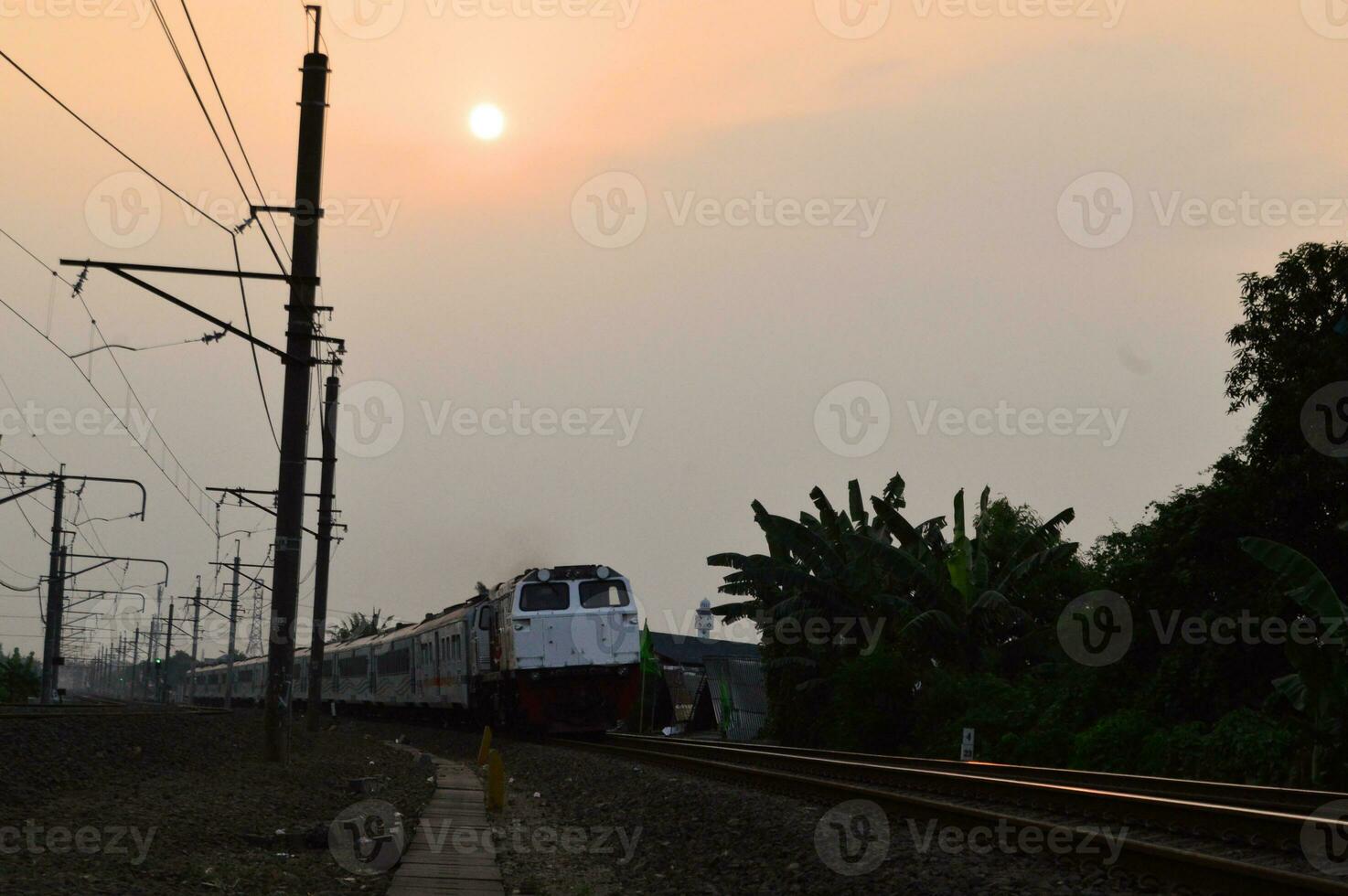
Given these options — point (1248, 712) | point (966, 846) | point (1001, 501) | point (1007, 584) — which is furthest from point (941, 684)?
point (1001, 501)

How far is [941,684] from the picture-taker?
2719cm

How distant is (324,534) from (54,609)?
440 inches

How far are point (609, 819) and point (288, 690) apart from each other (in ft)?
20.8

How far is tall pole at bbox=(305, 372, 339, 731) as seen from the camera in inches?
1244

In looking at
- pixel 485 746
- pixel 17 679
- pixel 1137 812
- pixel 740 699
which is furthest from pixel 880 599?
pixel 17 679

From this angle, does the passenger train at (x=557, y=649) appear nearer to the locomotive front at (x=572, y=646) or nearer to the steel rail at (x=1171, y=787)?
the locomotive front at (x=572, y=646)

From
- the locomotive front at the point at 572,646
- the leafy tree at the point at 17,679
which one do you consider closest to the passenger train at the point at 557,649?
the locomotive front at the point at 572,646

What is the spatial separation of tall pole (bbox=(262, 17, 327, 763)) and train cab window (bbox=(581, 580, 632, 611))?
9.13 m

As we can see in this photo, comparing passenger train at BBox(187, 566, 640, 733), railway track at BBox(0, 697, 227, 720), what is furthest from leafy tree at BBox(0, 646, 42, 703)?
passenger train at BBox(187, 566, 640, 733)

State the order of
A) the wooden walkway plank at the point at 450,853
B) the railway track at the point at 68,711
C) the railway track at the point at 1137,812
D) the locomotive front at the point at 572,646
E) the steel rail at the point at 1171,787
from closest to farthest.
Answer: the railway track at the point at 1137,812 → the wooden walkway plank at the point at 450,853 → the steel rail at the point at 1171,787 → the railway track at the point at 68,711 → the locomotive front at the point at 572,646

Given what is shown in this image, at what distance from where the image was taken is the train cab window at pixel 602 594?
87.4 feet

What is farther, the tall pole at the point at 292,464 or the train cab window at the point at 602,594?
the train cab window at the point at 602,594

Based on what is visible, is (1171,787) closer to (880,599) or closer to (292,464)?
(292,464)

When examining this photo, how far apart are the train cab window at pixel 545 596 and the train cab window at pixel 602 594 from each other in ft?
1.16
